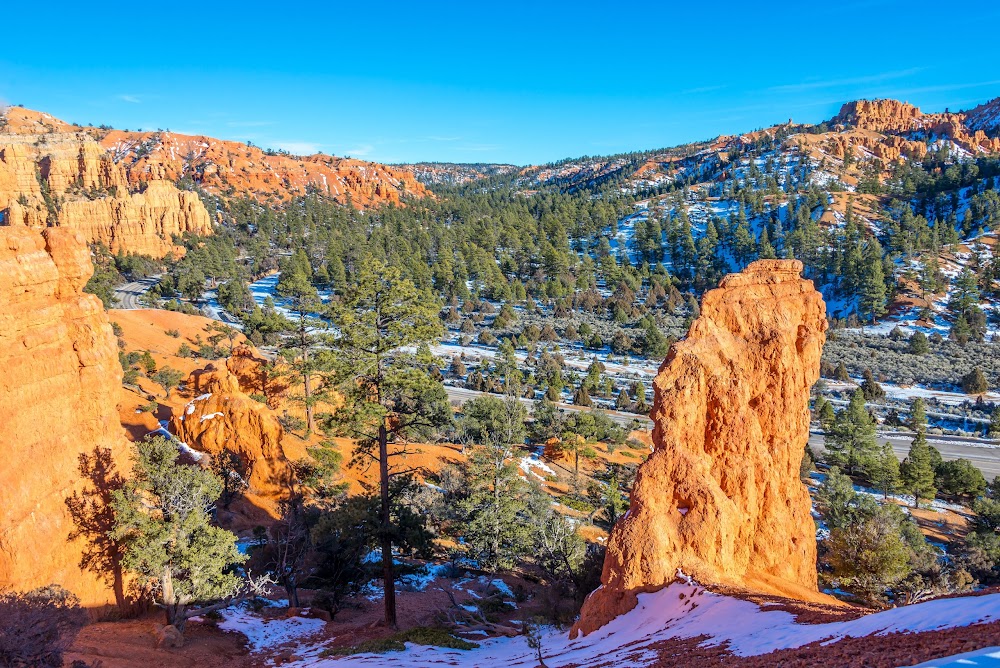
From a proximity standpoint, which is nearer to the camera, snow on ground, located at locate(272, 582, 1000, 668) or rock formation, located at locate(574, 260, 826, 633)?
snow on ground, located at locate(272, 582, 1000, 668)

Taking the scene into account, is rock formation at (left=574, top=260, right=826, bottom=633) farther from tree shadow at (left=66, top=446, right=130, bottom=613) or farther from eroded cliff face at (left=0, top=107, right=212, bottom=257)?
eroded cliff face at (left=0, top=107, right=212, bottom=257)

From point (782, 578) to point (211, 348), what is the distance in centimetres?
5061

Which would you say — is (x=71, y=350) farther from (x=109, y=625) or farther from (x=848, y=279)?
(x=848, y=279)

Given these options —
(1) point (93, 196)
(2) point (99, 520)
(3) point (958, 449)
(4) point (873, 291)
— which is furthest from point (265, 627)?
(1) point (93, 196)

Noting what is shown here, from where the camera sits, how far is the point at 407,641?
1270 centimetres

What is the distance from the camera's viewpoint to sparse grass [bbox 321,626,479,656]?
476 inches

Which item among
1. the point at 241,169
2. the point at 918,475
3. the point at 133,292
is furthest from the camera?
the point at 241,169

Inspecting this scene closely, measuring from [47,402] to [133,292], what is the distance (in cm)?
7912

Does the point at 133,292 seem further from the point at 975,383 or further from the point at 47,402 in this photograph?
the point at 975,383

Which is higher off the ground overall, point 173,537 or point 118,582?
point 173,537

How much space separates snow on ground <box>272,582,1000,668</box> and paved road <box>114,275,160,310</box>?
225ft

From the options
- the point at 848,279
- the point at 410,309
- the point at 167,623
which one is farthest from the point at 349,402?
the point at 848,279

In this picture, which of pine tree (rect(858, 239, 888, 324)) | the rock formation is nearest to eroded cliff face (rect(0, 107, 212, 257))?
the rock formation

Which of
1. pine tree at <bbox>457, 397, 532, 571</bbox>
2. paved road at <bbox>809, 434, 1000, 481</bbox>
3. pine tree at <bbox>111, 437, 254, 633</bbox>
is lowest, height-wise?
paved road at <bbox>809, 434, 1000, 481</bbox>
